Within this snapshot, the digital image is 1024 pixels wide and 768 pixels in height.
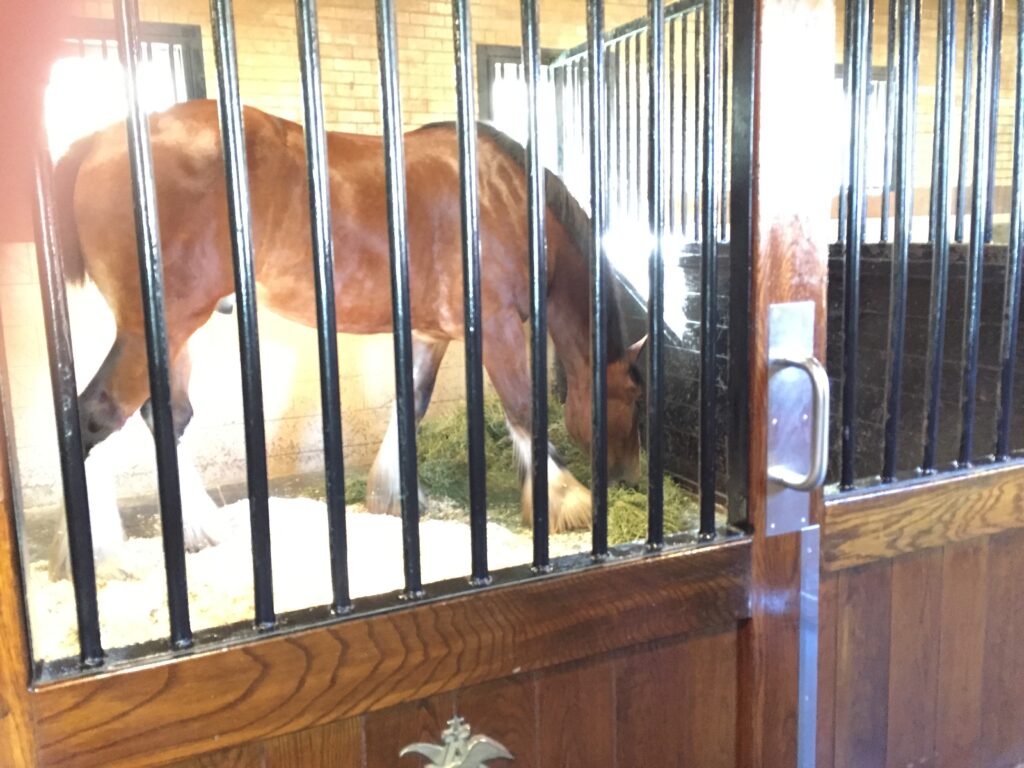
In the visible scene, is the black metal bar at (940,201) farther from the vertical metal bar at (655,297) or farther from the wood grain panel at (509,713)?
the wood grain panel at (509,713)

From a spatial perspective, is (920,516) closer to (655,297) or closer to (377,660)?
(655,297)

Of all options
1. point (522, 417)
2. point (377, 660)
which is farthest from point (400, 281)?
point (522, 417)

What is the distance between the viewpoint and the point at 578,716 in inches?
39.2

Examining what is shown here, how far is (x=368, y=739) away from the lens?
0.88 m

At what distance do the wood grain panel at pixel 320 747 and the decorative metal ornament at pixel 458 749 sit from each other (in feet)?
0.22

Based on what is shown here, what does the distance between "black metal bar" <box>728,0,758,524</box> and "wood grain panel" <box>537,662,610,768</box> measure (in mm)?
288

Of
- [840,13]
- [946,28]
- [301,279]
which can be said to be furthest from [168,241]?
[840,13]

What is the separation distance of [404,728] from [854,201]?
0.91m

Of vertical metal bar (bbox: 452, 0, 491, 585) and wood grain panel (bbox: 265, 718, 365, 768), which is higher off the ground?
vertical metal bar (bbox: 452, 0, 491, 585)

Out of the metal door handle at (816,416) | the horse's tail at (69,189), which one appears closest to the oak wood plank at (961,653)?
the metal door handle at (816,416)

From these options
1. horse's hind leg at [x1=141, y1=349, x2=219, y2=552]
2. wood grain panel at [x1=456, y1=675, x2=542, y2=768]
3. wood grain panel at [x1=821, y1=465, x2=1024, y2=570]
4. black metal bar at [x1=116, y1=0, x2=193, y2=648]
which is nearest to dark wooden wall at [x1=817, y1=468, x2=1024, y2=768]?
wood grain panel at [x1=821, y1=465, x2=1024, y2=570]

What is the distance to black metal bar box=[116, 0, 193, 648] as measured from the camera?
718 mm

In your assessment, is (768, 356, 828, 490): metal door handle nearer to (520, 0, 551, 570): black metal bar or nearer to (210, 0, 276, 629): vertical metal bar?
(520, 0, 551, 570): black metal bar

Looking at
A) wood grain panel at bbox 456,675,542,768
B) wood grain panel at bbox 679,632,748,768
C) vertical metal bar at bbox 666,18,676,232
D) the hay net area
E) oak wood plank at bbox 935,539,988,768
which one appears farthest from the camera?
vertical metal bar at bbox 666,18,676,232
